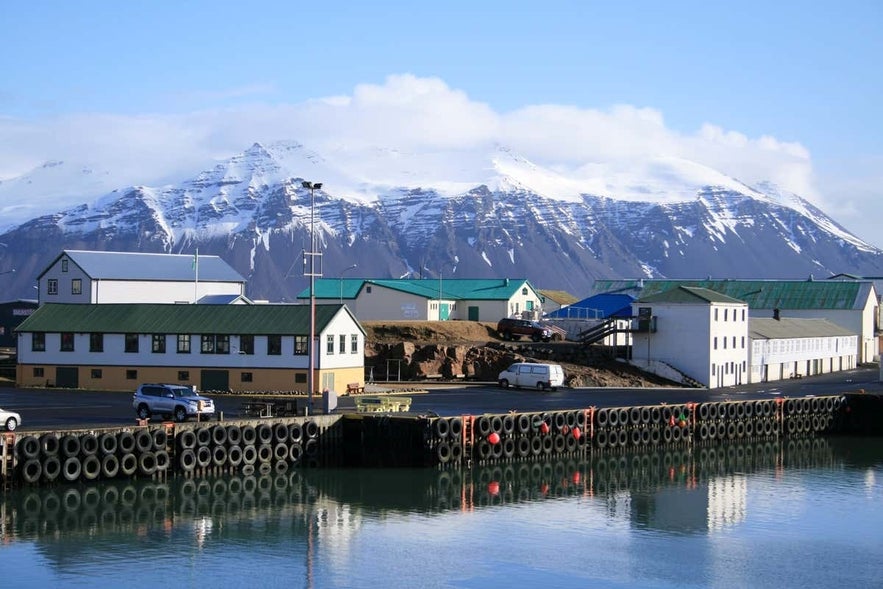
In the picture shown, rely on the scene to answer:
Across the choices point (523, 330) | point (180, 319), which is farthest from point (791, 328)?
point (180, 319)

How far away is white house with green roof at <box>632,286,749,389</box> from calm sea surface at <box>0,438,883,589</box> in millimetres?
34053

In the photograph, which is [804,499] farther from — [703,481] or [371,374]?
[371,374]

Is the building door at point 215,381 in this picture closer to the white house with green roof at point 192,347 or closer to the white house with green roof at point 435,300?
the white house with green roof at point 192,347

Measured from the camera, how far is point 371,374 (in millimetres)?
92188

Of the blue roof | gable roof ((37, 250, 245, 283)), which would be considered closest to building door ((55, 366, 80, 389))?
gable roof ((37, 250, 245, 283))

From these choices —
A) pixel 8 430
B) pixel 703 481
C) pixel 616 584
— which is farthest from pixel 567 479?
pixel 8 430

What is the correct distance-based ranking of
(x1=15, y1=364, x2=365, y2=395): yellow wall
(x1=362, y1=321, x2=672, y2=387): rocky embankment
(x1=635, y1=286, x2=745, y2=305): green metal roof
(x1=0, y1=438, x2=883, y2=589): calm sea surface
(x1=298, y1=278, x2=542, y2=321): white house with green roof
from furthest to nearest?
1. (x1=298, y1=278, x2=542, y2=321): white house with green roof
2. (x1=635, y1=286, x2=745, y2=305): green metal roof
3. (x1=362, y1=321, x2=672, y2=387): rocky embankment
4. (x1=15, y1=364, x2=365, y2=395): yellow wall
5. (x1=0, y1=438, x2=883, y2=589): calm sea surface

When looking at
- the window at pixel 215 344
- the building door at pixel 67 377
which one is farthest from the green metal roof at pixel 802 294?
the building door at pixel 67 377

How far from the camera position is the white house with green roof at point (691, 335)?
99312mm

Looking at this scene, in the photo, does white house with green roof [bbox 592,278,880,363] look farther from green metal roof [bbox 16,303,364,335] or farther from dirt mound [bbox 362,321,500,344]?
green metal roof [bbox 16,303,364,335]

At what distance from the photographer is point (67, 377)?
84438 millimetres

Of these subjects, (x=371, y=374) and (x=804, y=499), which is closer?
(x=804, y=499)

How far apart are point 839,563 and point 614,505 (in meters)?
12.4

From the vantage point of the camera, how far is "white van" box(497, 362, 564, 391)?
89.2 m
